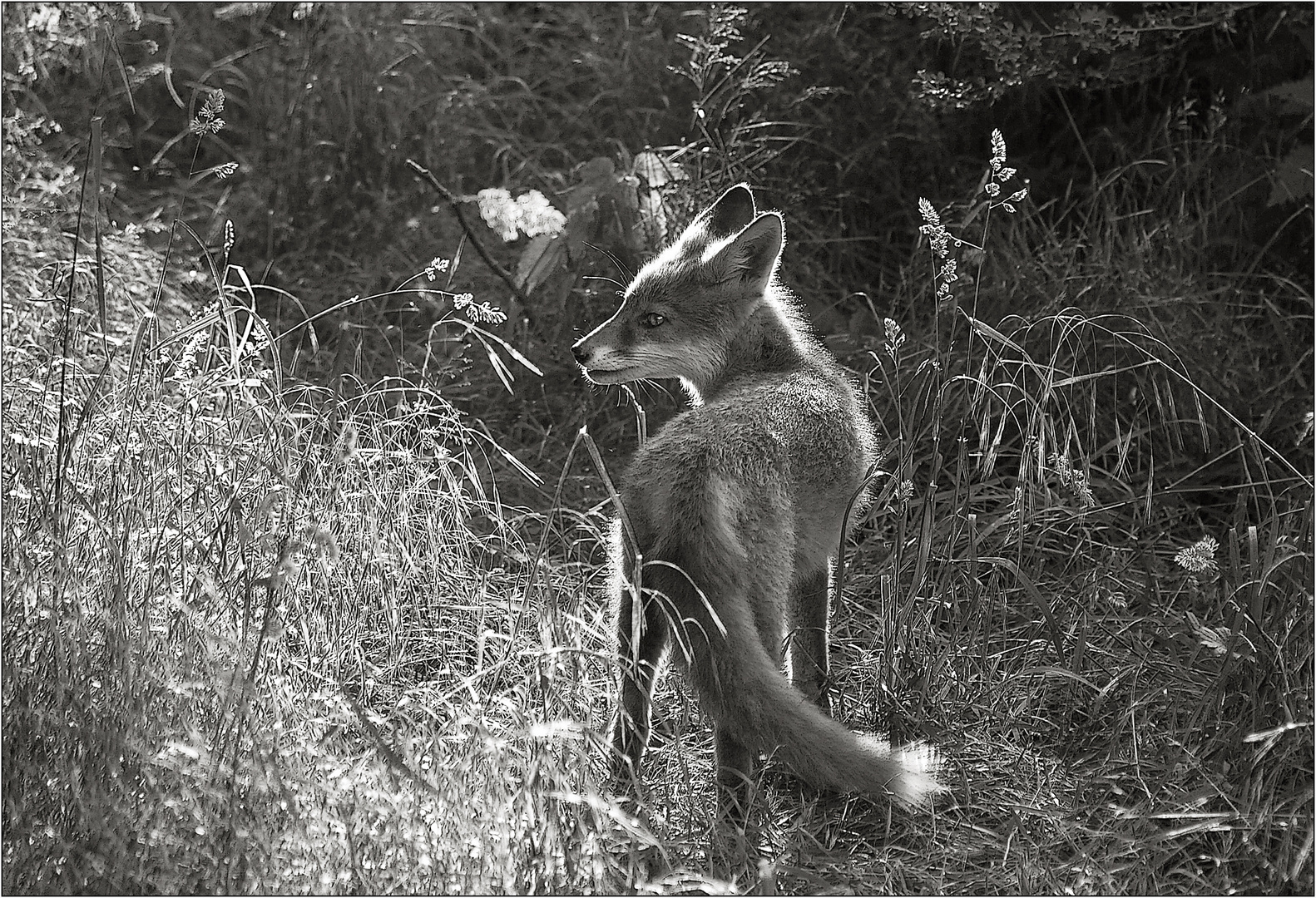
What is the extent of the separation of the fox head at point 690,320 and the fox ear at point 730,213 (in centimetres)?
42

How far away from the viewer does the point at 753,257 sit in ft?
13.1

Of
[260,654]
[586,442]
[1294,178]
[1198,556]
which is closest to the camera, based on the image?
[586,442]

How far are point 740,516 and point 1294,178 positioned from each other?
3182mm

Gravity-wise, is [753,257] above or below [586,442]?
below

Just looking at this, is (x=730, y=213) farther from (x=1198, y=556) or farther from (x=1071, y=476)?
(x=1198, y=556)

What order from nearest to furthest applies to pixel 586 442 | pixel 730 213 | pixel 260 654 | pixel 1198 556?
pixel 586 442 < pixel 260 654 < pixel 1198 556 < pixel 730 213

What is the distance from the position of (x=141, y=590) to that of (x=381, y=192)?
3332 millimetres

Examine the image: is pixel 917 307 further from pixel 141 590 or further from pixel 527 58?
pixel 141 590

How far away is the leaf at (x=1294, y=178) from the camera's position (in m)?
5.18

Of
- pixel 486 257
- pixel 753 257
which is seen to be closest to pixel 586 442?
pixel 753 257

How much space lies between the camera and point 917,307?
559 cm

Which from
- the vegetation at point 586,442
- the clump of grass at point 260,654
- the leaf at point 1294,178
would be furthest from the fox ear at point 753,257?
the leaf at point 1294,178

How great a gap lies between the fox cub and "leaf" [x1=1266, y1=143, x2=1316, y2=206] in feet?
7.35

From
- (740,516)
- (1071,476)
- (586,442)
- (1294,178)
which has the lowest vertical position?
(1294,178)
